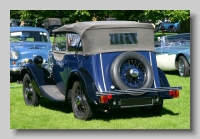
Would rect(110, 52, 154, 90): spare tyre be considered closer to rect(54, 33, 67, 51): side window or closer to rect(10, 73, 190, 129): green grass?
rect(10, 73, 190, 129): green grass

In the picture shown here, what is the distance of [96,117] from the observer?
7.73 meters

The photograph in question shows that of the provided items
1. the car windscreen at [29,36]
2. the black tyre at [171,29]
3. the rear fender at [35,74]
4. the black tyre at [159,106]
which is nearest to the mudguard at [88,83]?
the black tyre at [159,106]

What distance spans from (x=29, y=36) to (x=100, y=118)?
639 centimetres

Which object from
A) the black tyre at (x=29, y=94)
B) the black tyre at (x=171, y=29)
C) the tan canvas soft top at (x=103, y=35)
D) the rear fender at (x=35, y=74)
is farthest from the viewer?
the black tyre at (x=171, y=29)

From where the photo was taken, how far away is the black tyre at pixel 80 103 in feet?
23.9

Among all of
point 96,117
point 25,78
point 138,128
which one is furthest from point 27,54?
point 138,128

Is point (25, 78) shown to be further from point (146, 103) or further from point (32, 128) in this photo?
point (146, 103)

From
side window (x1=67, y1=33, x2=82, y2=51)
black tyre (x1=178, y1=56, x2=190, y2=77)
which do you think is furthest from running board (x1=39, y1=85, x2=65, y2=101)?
black tyre (x1=178, y1=56, x2=190, y2=77)

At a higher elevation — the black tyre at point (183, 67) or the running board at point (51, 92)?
the black tyre at point (183, 67)

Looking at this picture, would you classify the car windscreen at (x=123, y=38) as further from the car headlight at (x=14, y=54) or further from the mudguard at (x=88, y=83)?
the car headlight at (x=14, y=54)

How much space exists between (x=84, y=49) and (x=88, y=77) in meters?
0.52

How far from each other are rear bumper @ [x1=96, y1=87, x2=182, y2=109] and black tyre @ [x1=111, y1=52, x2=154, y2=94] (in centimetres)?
12

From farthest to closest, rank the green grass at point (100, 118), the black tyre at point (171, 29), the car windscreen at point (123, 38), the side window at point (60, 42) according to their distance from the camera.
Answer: the black tyre at point (171, 29)
the side window at point (60, 42)
the car windscreen at point (123, 38)
the green grass at point (100, 118)

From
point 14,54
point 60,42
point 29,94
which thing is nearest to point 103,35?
point 60,42
